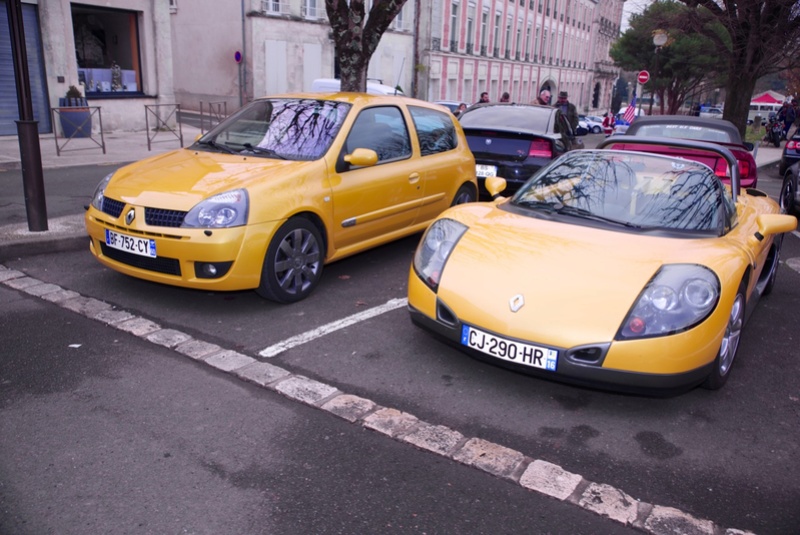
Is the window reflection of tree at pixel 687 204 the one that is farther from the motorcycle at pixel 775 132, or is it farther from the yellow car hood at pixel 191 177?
the motorcycle at pixel 775 132

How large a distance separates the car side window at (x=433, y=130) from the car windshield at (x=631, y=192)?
185cm

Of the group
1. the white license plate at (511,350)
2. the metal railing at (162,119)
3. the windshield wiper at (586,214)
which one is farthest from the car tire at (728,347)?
the metal railing at (162,119)

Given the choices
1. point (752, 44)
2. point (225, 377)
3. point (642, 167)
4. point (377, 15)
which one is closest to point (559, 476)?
point (225, 377)

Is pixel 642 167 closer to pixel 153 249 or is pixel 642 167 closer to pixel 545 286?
pixel 545 286

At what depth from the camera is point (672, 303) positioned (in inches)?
147

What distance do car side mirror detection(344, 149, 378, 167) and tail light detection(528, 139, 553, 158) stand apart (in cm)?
368

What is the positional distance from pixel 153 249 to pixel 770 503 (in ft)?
13.6

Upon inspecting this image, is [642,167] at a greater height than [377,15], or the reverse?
[377,15]

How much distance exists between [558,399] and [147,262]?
10.2ft

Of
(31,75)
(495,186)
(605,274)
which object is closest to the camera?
(605,274)

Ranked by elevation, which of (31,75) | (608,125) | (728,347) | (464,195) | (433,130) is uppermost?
(31,75)

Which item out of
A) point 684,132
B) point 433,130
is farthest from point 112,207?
point 684,132

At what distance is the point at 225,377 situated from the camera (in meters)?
4.12

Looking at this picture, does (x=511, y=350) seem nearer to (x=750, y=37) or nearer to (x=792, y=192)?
(x=792, y=192)
